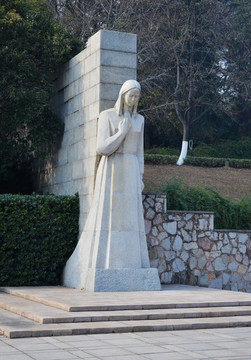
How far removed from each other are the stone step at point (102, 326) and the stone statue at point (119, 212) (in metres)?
2.68

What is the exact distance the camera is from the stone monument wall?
11930 mm

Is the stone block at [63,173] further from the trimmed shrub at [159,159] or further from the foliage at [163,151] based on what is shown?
the foliage at [163,151]

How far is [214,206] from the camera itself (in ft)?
48.8

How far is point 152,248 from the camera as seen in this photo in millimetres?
12938

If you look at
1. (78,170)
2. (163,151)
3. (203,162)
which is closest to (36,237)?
(78,170)

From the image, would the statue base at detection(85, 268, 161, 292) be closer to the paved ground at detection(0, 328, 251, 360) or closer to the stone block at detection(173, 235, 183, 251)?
the stone block at detection(173, 235, 183, 251)

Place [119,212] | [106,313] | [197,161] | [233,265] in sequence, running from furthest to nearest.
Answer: [197,161]
[233,265]
[119,212]
[106,313]

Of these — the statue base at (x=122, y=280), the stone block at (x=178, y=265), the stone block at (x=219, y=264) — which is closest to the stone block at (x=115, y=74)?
the statue base at (x=122, y=280)

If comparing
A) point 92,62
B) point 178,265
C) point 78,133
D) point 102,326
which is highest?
point 92,62

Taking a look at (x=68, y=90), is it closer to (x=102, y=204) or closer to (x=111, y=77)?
(x=111, y=77)

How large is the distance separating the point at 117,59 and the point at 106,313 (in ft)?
18.1

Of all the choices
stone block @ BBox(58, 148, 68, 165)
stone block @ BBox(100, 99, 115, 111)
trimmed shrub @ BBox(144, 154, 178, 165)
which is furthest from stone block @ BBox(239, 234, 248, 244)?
trimmed shrub @ BBox(144, 154, 178, 165)

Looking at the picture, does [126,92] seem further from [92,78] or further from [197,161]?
[197,161]

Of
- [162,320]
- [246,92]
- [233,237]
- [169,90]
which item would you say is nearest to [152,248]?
[233,237]
